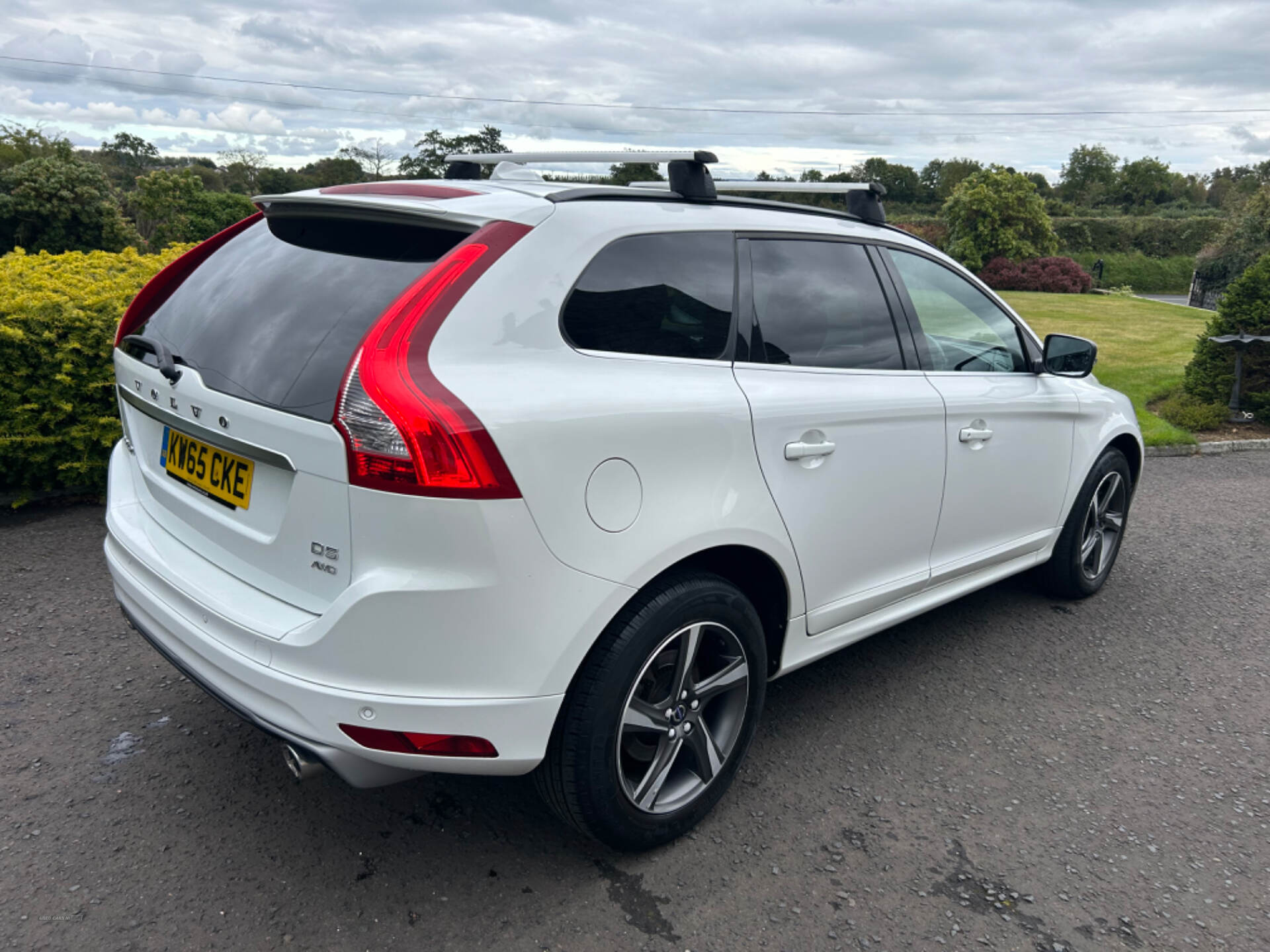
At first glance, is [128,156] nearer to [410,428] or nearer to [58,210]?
[58,210]

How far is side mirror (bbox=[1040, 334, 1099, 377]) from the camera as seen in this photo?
420 centimetres

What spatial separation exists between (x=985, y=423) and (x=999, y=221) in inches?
1536

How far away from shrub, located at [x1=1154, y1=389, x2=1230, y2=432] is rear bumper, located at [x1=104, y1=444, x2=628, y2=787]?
30.5 feet

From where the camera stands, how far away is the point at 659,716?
264 centimetres

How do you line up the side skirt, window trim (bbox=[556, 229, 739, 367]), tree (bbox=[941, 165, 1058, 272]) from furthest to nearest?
tree (bbox=[941, 165, 1058, 272]), the side skirt, window trim (bbox=[556, 229, 739, 367])

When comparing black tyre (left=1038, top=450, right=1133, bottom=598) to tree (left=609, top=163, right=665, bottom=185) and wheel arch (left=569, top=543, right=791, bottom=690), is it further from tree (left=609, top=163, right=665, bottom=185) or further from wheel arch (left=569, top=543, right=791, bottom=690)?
tree (left=609, top=163, right=665, bottom=185)

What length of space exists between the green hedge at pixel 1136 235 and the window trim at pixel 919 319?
52.3 metres

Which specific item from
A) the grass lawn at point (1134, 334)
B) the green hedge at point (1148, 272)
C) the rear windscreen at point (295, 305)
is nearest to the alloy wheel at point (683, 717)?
the rear windscreen at point (295, 305)

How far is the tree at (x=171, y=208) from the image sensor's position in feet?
112

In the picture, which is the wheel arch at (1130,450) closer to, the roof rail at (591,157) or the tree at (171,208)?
the roof rail at (591,157)

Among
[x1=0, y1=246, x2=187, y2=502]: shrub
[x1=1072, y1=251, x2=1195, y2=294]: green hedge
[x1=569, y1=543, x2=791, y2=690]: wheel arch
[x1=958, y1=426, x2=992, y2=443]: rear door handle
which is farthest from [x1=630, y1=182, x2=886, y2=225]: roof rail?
[x1=1072, y1=251, x2=1195, y2=294]: green hedge

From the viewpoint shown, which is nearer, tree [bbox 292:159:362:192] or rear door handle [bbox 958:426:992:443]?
rear door handle [bbox 958:426:992:443]

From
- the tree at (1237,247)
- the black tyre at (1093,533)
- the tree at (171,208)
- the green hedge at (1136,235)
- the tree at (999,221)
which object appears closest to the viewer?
the black tyre at (1093,533)

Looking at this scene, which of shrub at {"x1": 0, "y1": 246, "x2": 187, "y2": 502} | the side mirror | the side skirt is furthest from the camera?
shrub at {"x1": 0, "y1": 246, "x2": 187, "y2": 502}
